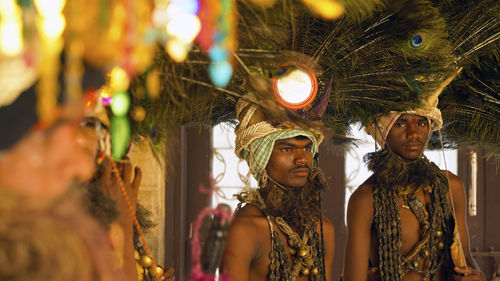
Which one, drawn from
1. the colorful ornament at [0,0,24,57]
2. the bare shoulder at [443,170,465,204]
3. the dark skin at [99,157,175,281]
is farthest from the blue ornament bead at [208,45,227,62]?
the bare shoulder at [443,170,465,204]

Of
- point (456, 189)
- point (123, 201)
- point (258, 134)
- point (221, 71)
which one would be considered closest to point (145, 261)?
point (123, 201)

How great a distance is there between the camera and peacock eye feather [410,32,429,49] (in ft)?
8.53

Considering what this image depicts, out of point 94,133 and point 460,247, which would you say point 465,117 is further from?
point 94,133

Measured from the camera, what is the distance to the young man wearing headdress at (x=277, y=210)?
8.21 feet

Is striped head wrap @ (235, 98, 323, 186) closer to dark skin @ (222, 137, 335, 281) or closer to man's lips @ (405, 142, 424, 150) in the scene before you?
dark skin @ (222, 137, 335, 281)

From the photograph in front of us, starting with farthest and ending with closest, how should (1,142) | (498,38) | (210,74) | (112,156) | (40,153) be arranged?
(498,38) → (112,156) → (210,74) → (1,142) → (40,153)

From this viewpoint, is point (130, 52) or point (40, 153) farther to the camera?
point (130, 52)

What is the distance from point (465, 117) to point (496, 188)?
4.55 feet

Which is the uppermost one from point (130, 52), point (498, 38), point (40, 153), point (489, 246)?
point (498, 38)

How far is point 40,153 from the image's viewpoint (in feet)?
3.11

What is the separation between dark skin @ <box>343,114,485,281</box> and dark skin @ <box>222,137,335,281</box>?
0.38 m

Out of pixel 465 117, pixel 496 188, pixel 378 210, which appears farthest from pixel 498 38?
pixel 496 188

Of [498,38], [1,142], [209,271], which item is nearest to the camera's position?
[1,142]

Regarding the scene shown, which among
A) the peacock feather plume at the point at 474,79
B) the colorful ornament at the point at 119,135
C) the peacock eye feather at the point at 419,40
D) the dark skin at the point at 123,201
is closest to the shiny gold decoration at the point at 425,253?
the peacock feather plume at the point at 474,79
